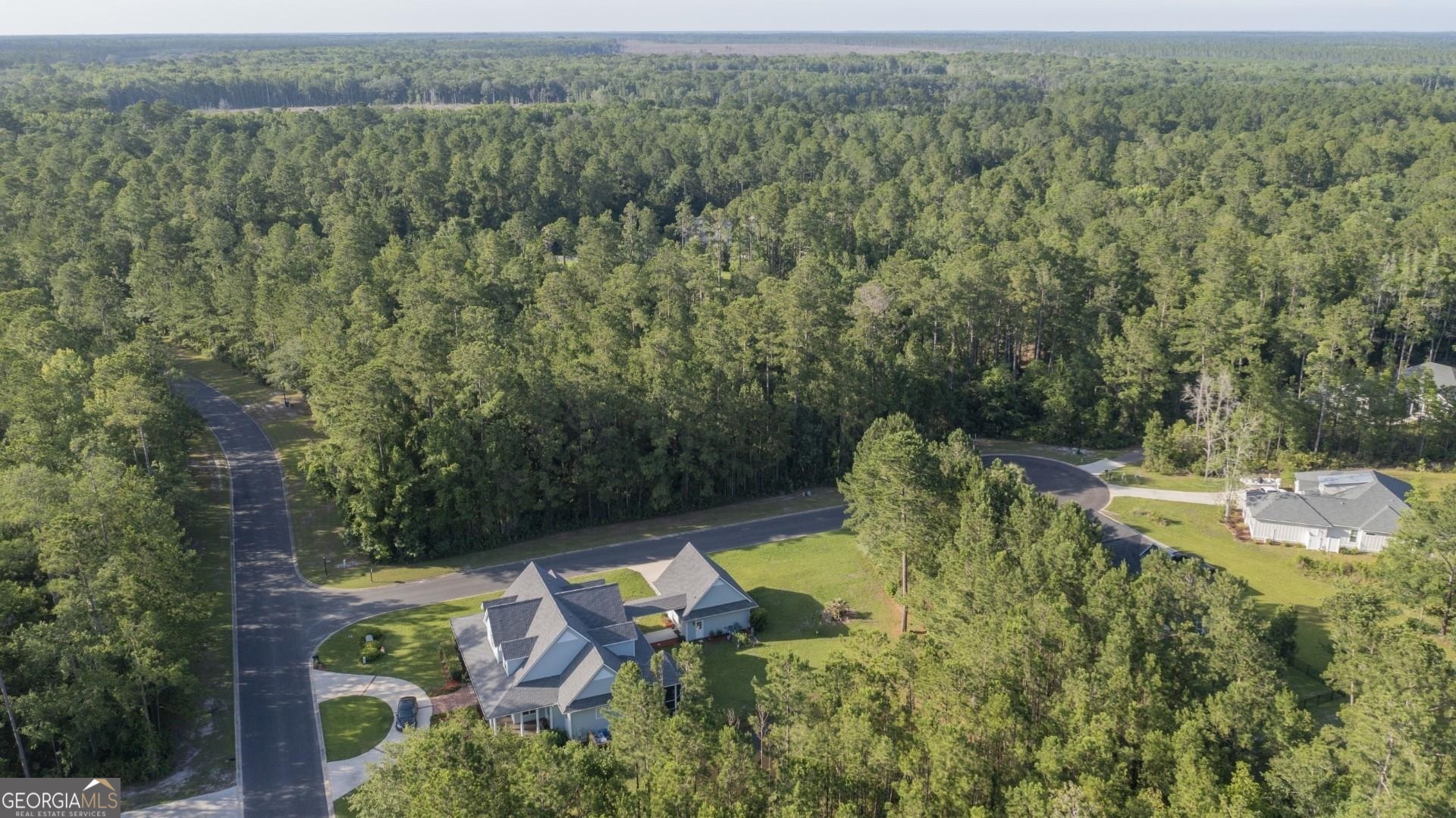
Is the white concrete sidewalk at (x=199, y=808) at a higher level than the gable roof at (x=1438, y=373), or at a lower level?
lower

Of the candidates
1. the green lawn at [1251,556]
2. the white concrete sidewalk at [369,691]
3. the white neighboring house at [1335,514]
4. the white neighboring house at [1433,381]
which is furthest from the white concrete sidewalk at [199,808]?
the white neighboring house at [1433,381]

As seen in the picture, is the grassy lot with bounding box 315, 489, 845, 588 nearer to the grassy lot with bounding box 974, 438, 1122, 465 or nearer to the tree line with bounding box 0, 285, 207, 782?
the tree line with bounding box 0, 285, 207, 782

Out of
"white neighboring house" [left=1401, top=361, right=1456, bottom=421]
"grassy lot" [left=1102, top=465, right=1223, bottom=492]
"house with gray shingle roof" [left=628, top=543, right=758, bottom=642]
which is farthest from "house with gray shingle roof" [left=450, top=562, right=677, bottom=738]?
"white neighboring house" [left=1401, top=361, right=1456, bottom=421]

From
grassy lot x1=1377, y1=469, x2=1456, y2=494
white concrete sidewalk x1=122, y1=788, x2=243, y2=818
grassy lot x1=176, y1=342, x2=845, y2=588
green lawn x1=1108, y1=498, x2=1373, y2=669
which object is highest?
grassy lot x1=1377, y1=469, x2=1456, y2=494

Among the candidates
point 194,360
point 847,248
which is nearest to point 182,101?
point 194,360

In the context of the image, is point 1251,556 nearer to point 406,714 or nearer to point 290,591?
point 406,714

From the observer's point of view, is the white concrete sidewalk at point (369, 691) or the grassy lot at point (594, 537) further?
the grassy lot at point (594, 537)

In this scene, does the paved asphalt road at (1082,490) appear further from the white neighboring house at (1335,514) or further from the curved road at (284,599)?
the curved road at (284,599)
